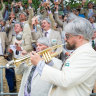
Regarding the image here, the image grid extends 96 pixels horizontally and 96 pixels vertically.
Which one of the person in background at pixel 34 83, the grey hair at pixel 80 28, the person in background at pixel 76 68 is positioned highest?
the grey hair at pixel 80 28

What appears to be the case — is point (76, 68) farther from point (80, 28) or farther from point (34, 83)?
point (34, 83)

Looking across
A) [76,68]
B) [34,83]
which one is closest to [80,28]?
[76,68]

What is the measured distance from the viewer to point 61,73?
7.55 ft

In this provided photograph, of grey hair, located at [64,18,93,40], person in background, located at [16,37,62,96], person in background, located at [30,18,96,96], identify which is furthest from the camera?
person in background, located at [16,37,62,96]

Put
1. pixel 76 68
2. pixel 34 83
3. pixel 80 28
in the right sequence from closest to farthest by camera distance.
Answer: pixel 76 68
pixel 80 28
pixel 34 83

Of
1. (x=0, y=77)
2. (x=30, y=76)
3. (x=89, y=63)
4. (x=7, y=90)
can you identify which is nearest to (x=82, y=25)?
(x=89, y=63)

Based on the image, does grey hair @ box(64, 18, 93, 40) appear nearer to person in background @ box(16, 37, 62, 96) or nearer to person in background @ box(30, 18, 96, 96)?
person in background @ box(30, 18, 96, 96)

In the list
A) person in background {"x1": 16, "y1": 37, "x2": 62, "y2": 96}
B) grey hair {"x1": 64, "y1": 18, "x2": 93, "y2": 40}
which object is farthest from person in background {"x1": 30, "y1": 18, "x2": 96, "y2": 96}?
person in background {"x1": 16, "y1": 37, "x2": 62, "y2": 96}

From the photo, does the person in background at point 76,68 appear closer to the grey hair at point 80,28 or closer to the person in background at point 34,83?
the grey hair at point 80,28

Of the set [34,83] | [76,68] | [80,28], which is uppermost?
[80,28]

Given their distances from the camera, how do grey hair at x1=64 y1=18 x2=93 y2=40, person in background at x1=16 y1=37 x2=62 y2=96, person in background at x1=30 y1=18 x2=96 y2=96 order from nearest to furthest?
person in background at x1=30 y1=18 x2=96 y2=96 < grey hair at x1=64 y1=18 x2=93 y2=40 < person in background at x1=16 y1=37 x2=62 y2=96

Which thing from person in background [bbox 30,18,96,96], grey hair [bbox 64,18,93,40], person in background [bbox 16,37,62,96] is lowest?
person in background [bbox 16,37,62,96]

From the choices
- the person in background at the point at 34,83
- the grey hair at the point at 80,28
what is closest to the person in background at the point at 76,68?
the grey hair at the point at 80,28

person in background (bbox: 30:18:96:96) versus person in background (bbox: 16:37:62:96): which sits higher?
person in background (bbox: 30:18:96:96)
